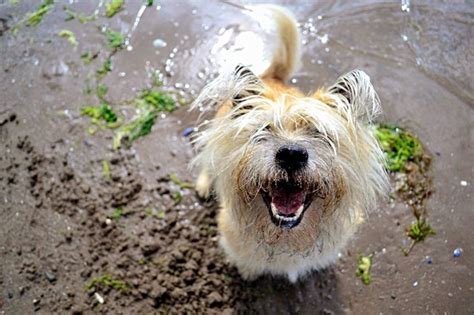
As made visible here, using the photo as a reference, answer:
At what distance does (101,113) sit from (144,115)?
0.45 m

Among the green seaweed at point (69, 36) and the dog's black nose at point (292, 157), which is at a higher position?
the dog's black nose at point (292, 157)

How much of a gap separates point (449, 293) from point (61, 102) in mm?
4037

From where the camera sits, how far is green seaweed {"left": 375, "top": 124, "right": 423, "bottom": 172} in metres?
4.52

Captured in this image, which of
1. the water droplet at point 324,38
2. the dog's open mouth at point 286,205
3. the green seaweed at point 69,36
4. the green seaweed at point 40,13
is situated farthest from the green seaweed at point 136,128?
the dog's open mouth at point 286,205

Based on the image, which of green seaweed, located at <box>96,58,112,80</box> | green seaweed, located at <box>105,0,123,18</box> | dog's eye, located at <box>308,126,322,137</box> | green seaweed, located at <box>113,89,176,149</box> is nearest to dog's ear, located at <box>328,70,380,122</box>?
dog's eye, located at <box>308,126,322,137</box>

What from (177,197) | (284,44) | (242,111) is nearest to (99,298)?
(177,197)

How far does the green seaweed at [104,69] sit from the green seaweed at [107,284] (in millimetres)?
2163

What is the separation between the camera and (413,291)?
13.0ft

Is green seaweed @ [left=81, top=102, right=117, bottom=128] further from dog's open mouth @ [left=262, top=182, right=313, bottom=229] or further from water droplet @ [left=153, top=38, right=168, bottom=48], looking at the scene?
dog's open mouth @ [left=262, top=182, right=313, bottom=229]

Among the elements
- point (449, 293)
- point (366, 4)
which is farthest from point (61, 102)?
point (449, 293)

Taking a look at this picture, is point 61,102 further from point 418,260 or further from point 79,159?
point 418,260

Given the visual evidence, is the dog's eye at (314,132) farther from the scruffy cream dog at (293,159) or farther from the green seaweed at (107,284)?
the green seaweed at (107,284)

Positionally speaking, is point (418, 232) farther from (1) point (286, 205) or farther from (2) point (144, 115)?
(2) point (144, 115)

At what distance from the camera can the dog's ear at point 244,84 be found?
2.97 metres
